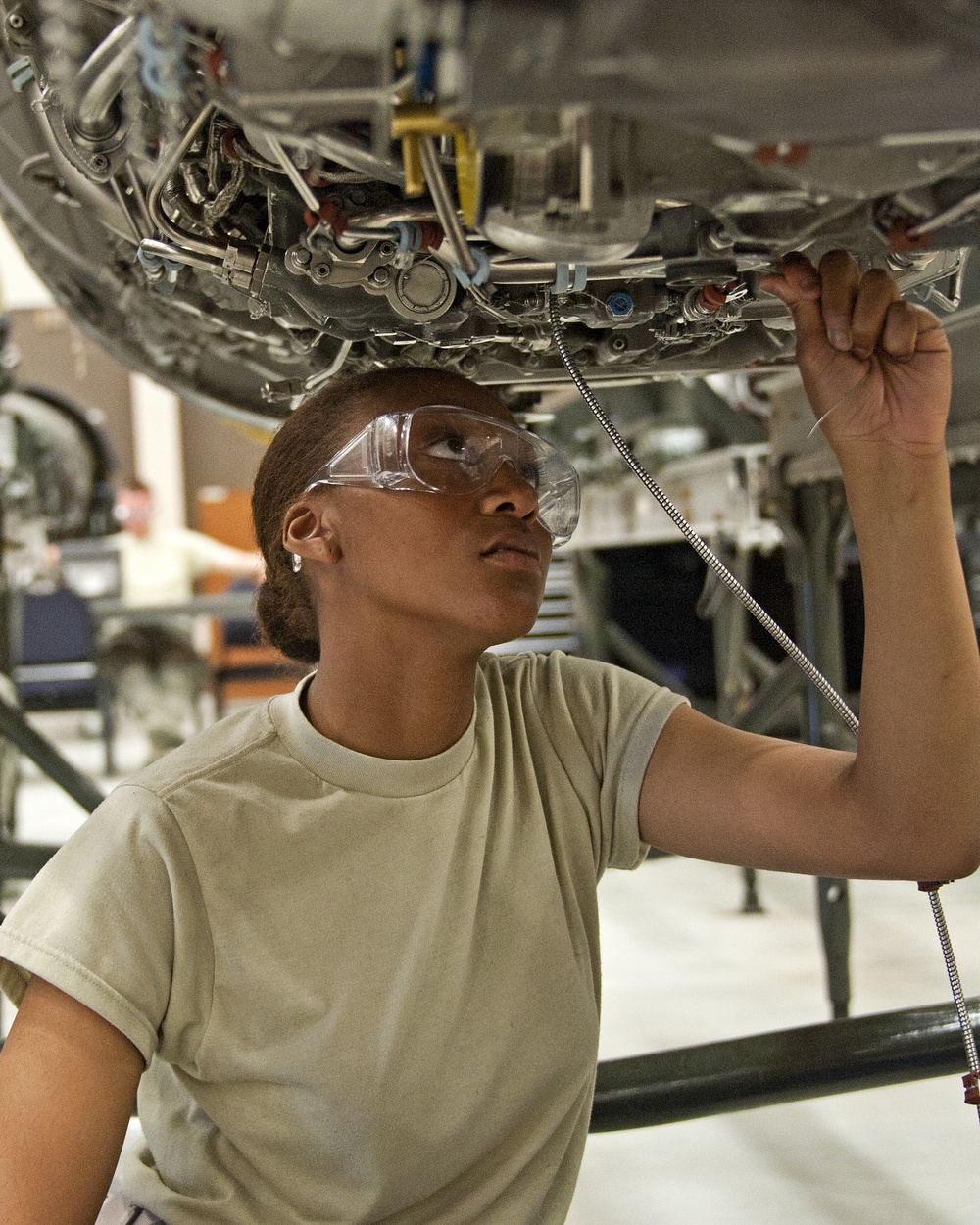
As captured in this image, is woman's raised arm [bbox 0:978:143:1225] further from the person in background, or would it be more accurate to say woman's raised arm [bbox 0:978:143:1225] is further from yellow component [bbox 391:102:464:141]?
the person in background

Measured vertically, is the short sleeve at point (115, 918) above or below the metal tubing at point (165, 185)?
below

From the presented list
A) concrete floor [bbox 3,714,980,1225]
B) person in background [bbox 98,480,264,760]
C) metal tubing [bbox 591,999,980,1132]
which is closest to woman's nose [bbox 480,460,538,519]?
metal tubing [bbox 591,999,980,1132]

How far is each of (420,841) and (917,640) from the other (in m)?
0.37

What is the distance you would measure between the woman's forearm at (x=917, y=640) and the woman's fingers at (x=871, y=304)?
0.08 m

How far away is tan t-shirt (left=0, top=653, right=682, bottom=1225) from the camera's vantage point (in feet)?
2.62

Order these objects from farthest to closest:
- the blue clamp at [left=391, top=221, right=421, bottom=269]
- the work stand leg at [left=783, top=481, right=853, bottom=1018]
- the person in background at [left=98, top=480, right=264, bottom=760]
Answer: the person in background at [left=98, top=480, right=264, bottom=760] → the work stand leg at [left=783, top=481, right=853, bottom=1018] → the blue clamp at [left=391, top=221, right=421, bottom=269]

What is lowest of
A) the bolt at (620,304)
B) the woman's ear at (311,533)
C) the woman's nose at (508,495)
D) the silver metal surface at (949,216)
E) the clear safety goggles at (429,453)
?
the woman's ear at (311,533)

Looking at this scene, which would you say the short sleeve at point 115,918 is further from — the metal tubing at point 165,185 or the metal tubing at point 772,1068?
the metal tubing at point 772,1068

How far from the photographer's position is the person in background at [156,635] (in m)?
4.57

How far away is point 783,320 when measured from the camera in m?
0.93

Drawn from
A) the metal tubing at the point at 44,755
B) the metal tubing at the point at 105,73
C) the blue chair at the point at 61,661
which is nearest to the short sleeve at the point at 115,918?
the metal tubing at the point at 105,73

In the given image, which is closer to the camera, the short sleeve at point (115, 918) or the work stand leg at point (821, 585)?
the short sleeve at point (115, 918)

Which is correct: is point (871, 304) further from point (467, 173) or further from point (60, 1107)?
point (60, 1107)

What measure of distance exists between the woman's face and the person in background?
118 inches
